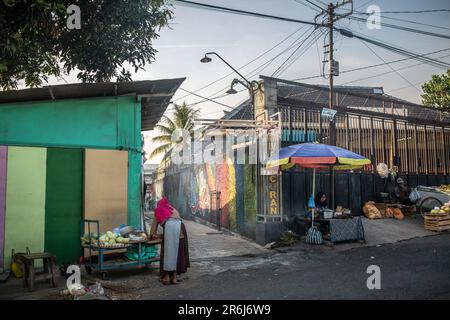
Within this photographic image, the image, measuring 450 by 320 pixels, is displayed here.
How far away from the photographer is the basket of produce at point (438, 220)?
1235 centimetres

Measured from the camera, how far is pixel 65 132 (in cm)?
885

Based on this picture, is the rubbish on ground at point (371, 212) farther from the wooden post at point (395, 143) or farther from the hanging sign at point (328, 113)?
the hanging sign at point (328, 113)

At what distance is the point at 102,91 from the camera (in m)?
8.96

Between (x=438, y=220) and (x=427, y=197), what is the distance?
7.82ft

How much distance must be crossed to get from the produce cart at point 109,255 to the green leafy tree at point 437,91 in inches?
887

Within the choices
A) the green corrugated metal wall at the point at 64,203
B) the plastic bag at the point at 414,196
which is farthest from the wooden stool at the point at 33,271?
the plastic bag at the point at 414,196

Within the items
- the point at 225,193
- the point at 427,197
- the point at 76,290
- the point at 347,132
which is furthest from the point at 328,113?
the point at 76,290

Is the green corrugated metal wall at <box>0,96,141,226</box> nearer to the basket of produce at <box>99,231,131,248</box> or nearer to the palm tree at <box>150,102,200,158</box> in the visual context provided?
the basket of produce at <box>99,231,131,248</box>

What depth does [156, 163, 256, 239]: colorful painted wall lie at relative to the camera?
478 inches

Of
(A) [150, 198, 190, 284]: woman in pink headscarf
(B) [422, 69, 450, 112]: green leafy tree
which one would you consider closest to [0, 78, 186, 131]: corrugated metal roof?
(A) [150, 198, 190, 284]: woman in pink headscarf

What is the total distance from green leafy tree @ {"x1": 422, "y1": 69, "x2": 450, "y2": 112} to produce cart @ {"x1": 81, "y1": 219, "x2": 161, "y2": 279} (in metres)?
22.5

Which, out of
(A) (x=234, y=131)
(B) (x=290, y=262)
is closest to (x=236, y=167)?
(A) (x=234, y=131)
